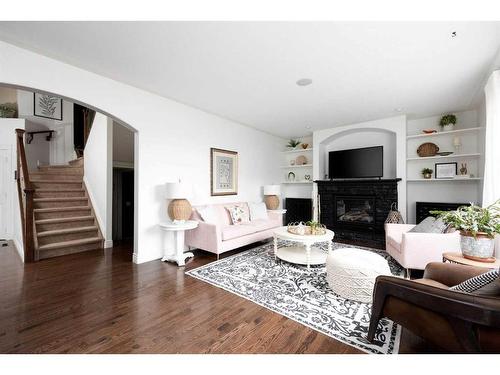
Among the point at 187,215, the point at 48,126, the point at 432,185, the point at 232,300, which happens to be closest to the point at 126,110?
the point at 187,215

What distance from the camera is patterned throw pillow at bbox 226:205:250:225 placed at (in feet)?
13.6

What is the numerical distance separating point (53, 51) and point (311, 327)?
12.0 feet

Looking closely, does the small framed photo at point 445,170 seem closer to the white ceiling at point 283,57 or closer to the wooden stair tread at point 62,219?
the white ceiling at point 283,57

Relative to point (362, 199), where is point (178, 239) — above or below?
below

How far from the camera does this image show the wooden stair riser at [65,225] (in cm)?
368

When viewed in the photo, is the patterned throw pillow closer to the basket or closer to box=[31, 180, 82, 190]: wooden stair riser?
box=[31, 180, 82, 190]: wooden stair riser

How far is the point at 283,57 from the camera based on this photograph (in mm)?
2375

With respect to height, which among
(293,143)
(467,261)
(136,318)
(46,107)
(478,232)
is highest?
(46,107)

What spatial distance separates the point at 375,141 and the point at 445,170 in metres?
1.39

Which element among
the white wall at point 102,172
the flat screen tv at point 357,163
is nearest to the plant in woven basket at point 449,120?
the flat screen tv at point 357,163

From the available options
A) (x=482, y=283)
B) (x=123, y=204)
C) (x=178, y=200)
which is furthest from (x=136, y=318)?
(x=123, y=204)

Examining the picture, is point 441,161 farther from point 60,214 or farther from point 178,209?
point 60,214

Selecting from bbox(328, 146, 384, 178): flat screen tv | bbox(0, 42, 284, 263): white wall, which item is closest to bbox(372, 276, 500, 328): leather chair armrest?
bbox(0, 42, 284, 263): white wall

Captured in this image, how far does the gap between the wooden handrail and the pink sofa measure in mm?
2267
